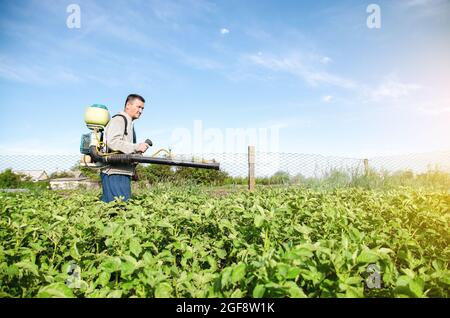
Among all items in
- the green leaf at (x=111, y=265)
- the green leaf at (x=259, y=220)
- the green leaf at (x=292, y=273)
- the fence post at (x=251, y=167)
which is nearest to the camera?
the green leaf at (x=292, y=273)

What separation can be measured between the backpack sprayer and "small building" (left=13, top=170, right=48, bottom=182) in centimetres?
843

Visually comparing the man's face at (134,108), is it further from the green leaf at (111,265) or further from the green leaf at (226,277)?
the green leaf at (226,277)

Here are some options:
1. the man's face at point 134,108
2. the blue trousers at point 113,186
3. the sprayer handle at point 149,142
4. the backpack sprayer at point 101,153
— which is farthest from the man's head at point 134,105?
the blue trousers at point 113,186

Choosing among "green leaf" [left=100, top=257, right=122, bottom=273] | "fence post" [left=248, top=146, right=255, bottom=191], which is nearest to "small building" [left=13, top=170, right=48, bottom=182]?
"fence post" [left=248, top=146, right=255, bottom=191]

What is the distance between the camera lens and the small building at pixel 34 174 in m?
11.3

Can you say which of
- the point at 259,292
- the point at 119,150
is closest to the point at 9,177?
the point at 119,150

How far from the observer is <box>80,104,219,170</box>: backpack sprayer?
Result: 395cm

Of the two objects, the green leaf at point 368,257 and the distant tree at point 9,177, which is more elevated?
the distant tree at point 9,177

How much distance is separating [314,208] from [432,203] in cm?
134

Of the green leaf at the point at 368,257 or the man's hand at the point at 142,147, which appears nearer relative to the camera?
the green leaf at the point at 368,257

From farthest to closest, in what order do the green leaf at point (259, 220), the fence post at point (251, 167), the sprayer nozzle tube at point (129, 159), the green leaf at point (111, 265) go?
the fence post at point (251, 167) < the sprayer nozzle tube at point (129, 159) < the green leaf at point (259, 220) < the green leaf at point (111, 265)

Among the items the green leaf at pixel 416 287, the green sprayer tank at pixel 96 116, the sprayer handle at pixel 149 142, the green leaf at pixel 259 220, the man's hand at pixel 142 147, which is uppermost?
the green sprayer tank at pixel 96 116
